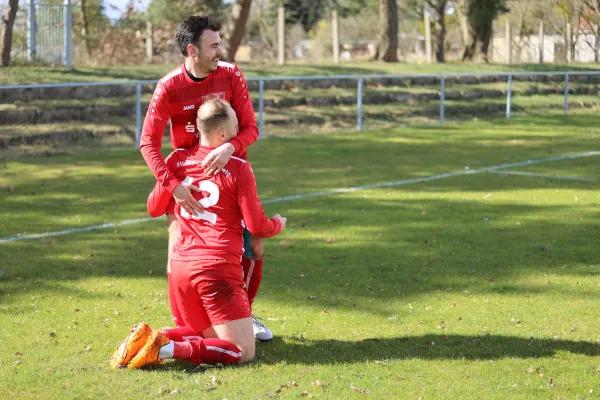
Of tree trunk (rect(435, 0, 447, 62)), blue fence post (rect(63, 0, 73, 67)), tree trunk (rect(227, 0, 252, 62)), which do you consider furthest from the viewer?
tree trunk (rect(435, 0, 447, 62))

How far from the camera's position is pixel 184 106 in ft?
18.8

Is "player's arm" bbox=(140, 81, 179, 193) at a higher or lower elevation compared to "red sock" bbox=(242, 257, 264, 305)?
higher

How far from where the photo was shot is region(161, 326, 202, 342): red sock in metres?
5.48

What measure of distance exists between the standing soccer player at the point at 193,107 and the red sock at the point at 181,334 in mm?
277

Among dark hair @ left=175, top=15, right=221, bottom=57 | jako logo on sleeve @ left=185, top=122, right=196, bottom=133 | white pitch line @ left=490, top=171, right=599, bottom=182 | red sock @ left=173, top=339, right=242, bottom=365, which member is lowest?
red sock @ left=173, top=339, right=242, bottom=365

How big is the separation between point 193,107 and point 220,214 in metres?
0.75

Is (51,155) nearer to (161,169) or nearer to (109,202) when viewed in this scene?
(109,202)

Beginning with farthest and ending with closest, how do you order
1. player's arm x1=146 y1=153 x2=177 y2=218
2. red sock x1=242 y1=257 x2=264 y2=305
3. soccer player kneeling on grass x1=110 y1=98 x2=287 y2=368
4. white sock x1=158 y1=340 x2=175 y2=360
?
1. red sock x1=242 y1=257 x2=264 y2=305
2. player's arm x1=146 y1=153 x2=177 y2=218
3. soccer player kneeling on grass x1=110 y1=98 x2=287 y2=368
4. white sock x1=158 y1=340 x2=175 y2=360

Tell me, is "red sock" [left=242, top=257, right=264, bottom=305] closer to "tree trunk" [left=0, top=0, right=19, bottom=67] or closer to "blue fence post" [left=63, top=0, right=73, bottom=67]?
"tree trunk" [left=0, top=0, right=19, bottom=67]

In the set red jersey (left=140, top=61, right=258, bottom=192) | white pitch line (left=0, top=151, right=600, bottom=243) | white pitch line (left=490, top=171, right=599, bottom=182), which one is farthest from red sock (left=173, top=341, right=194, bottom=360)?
white pitch line (left=490, top=171, right=599, bottom=182)

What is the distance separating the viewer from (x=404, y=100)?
26.6 m

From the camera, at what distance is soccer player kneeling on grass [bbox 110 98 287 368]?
536cm

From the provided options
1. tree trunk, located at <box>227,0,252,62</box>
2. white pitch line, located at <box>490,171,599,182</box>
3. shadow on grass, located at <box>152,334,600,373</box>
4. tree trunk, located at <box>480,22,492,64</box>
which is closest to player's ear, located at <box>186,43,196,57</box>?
shadow on grass, located at <box>152,334,600,373</box>

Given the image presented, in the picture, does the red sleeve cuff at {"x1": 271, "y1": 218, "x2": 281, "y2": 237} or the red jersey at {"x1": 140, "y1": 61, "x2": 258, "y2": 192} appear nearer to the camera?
the red sleeve cuff at {"x1": 271, "y1": 218, "x2": 281, "y2": 237}
